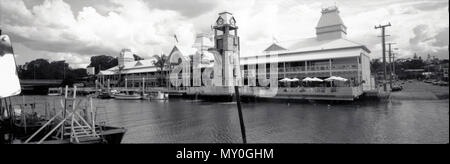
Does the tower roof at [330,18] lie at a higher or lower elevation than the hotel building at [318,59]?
higher

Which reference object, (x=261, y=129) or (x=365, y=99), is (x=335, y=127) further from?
(x=365, y=99)

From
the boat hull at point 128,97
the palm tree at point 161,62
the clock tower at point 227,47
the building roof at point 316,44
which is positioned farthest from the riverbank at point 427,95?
the palm tree at point 161,62

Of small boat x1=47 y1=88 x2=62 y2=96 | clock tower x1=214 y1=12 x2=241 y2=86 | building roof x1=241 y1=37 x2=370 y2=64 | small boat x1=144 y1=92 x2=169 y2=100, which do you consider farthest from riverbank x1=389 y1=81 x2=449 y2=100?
small boat x1=47 y1=88 x2=62 y2=96

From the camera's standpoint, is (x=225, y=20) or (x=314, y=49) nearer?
(x=314, y=49)

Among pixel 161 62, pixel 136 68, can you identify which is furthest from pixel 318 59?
pixel 136 68

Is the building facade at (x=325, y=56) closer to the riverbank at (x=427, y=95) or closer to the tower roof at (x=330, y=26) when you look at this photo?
the tower roof at (x=330, y=26)

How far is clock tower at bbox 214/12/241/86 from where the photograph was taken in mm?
37062

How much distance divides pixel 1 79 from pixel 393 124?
17.0 metres

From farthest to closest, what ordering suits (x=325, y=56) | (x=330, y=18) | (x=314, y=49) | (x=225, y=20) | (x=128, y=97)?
(x=128, y=97)
(x=330, y=18)
(x=225, y=20)
(x=314, y=49)
(x=325, y=56)

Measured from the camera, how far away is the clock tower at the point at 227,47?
37.1m

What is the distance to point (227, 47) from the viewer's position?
38.4 meters

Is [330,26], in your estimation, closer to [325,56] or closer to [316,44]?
[316,44]
